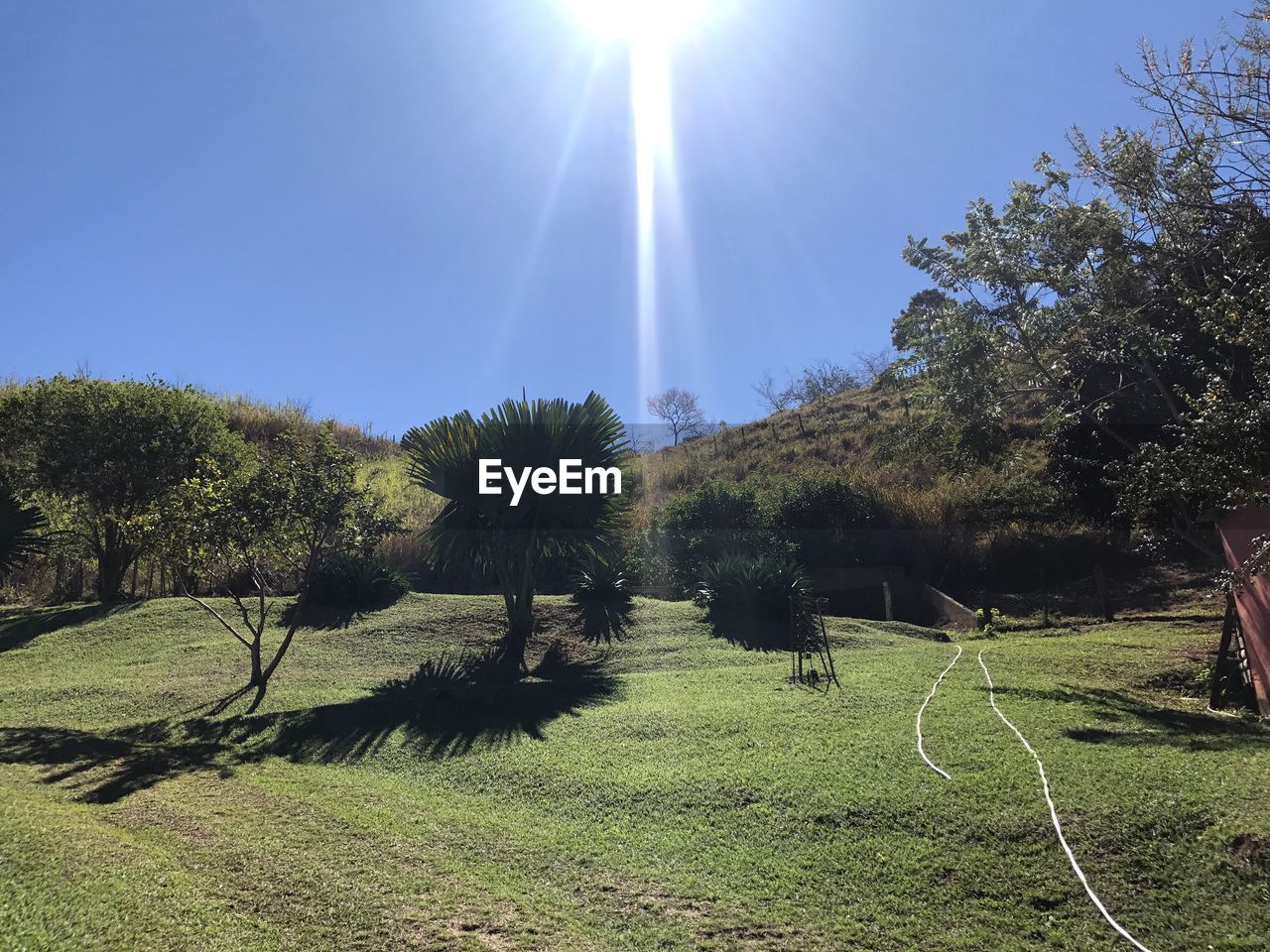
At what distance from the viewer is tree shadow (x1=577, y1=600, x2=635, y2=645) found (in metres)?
12.9

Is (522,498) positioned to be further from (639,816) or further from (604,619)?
(639,816)

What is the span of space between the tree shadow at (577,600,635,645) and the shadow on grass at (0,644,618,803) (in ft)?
8.44

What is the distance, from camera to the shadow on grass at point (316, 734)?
6.44m

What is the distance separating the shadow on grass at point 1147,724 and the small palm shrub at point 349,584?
11174mm

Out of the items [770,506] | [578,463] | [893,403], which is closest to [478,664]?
[578,463]

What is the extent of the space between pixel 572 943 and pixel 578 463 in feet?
31.5

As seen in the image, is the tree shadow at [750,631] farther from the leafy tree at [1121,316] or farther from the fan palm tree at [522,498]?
the leafy tree at [1121,316]

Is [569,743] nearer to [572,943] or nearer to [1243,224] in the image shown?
[572,943]

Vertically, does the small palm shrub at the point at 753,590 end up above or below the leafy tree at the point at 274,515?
below

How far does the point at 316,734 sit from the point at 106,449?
1094 centimetres

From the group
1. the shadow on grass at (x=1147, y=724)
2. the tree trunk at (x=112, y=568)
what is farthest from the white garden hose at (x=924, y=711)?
the tree trunk at (x=112, y=568)

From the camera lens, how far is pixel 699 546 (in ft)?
58.3

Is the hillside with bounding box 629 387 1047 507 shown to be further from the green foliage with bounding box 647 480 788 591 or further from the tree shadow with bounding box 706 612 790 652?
the tree shadow with bounding box 706 612 790 652

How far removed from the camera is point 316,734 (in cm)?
777
